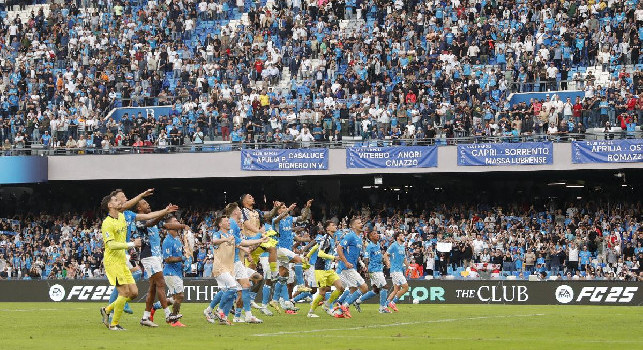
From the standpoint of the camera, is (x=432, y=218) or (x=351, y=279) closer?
(x=351, y=279)

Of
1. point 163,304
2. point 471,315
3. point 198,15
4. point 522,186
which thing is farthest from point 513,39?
point 163,304

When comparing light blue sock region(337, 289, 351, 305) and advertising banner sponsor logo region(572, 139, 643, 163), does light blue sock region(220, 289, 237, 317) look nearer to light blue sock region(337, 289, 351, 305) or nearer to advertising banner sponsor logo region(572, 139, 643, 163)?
light blue sock region(337, 289, 351, 305)

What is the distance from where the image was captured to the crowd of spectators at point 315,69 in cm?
4538

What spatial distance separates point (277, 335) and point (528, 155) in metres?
25.0

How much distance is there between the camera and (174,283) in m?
22.4

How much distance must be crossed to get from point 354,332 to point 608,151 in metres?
23.5

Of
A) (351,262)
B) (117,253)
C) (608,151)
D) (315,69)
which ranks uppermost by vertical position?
(315,69)

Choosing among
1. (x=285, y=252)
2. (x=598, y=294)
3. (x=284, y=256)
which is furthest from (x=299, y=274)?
(x=598, y=294)

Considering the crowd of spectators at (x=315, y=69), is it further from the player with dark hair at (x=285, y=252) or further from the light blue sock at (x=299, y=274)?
the player with dark hair at (x=285, y=252)

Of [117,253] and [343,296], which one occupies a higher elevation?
[117,253]

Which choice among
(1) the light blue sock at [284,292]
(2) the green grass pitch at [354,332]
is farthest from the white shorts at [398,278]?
(1) the light blue sock at [284,292]

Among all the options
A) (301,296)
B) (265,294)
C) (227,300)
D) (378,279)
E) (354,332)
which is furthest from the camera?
(301,296)

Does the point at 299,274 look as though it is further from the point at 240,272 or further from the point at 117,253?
the point at 117,253

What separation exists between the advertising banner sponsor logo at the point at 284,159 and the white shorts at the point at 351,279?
1984 centimetres
